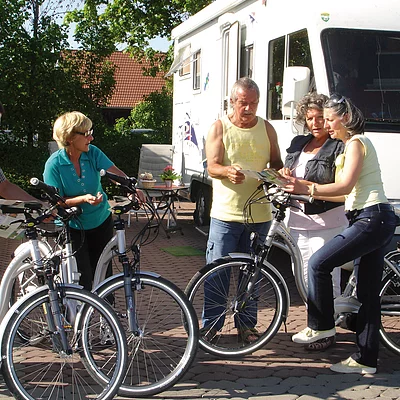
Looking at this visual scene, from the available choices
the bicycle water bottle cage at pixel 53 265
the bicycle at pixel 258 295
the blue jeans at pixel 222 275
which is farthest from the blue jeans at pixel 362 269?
the bicycle water bottle cage at pixel 53 265

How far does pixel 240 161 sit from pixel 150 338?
1.42 metres

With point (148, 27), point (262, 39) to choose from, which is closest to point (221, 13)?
point (262, 39)

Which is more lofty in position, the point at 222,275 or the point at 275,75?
the point at 275,75

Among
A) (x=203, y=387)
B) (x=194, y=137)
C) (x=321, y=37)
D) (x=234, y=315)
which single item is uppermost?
Result: (x=321, y=37)

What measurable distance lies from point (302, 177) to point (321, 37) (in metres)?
1.82

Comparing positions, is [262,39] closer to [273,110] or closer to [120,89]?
[273,110]

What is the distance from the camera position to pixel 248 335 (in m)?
5.20

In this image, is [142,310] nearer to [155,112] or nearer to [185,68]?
[185,68]

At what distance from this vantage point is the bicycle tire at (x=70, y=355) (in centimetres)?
406

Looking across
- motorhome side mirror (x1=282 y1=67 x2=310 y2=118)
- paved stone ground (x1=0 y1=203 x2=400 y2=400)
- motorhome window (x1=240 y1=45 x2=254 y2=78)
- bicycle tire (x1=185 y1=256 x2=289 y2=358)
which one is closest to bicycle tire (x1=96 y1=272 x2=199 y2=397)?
paved stone ground (x1=0 y1=203 x2=400 y2=400)

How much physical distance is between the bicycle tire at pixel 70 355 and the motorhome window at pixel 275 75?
12.5ft

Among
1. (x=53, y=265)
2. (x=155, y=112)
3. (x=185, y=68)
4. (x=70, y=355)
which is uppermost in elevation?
(x=155, y=112)

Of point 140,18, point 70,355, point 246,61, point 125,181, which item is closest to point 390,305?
point 125,181

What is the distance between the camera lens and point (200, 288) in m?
5.12
